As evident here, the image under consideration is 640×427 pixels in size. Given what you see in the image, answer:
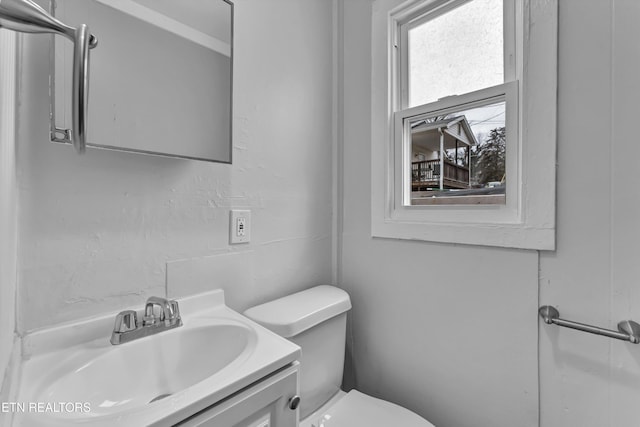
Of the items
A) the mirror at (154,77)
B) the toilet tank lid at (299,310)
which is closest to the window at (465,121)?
the toilet tank lid at (299,310)

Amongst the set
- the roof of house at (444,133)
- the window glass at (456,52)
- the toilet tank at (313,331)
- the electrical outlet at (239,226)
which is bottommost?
the toilet tank at (313,331)

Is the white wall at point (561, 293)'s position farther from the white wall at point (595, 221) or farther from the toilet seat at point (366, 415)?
the toilet seat at point (366, 415)

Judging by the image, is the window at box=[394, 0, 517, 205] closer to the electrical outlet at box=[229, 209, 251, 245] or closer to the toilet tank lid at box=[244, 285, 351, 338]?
the toilet tank lid at box=[244, 285, 351, 338]

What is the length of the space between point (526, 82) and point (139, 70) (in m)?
→ 1.11

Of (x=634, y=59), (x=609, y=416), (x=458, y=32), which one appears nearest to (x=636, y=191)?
(x=634, y=59)

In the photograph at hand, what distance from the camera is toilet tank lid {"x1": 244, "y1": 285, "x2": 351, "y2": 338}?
892mm

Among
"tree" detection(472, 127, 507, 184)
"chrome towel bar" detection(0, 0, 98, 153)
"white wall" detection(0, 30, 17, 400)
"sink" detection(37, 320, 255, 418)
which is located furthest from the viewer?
"tree" detection(472, 127, 507, 184)

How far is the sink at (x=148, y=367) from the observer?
0.59 m

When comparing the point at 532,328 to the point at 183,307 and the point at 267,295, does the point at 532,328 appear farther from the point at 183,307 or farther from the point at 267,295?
the point at 183,307

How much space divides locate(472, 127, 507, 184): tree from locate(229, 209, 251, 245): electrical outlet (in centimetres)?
84

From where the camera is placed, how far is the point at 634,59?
0.69 metres

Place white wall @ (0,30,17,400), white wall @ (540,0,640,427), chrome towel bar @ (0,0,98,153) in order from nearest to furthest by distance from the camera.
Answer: chrome towel bar @ (0,0,98,153), white wall @ (0,30,17,400), white wall @ (540,0,640,427)

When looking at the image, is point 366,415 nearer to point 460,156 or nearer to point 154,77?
point 460,156

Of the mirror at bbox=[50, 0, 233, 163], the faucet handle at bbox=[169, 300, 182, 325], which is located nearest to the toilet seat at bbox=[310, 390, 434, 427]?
the faucet handle at bbox=[169, 300, 182, 325]
